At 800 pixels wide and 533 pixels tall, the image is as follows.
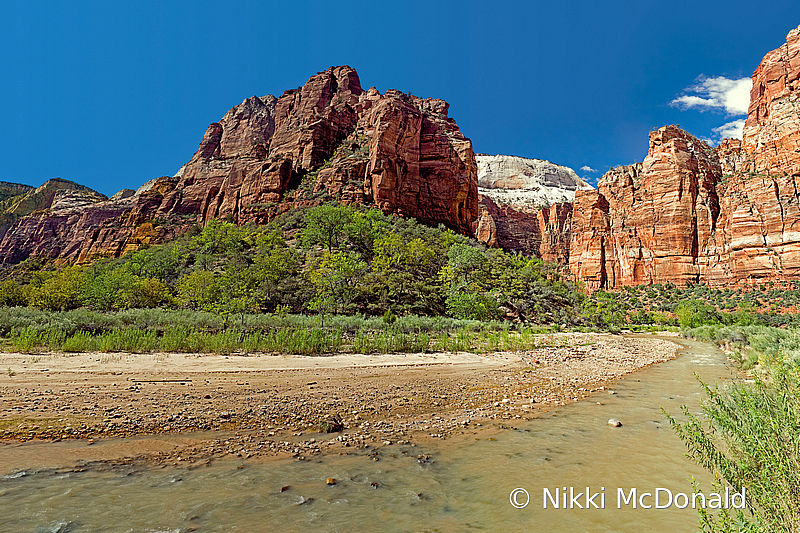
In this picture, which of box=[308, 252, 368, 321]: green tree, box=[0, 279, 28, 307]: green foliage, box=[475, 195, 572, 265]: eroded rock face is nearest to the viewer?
box=[308, 252, 368, 321]: green tree

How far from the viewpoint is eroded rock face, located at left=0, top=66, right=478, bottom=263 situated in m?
51.5

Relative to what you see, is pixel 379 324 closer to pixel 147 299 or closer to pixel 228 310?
pixel 228 310

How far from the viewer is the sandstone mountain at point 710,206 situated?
54688 millimetres

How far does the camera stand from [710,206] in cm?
6475

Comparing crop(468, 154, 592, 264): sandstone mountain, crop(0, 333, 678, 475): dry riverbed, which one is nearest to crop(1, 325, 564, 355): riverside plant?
crop(0, 333, 678, 475): dry riverbed

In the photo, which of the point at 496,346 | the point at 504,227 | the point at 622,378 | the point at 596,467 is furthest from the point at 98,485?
the point at 504,227

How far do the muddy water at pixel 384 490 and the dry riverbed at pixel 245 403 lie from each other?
414 mm

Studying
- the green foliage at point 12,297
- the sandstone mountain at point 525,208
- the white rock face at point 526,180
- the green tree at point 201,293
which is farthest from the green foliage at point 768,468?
the white rock face at point 526,180

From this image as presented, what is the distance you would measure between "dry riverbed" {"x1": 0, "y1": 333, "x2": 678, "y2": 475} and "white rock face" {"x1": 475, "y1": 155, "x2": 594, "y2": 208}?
13643 cm

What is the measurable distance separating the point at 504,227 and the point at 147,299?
9759cm

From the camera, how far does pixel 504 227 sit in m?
109

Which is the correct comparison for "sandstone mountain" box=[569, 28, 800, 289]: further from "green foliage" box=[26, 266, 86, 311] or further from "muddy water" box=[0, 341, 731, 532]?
"green foliage" box=[26, 266, 86, 311]

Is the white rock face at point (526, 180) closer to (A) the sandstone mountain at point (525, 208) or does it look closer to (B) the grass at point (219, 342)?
(A) the sandstone mountain at point (525, 208)

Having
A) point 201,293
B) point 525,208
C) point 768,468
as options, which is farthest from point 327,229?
point 525,208
